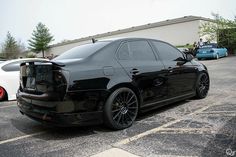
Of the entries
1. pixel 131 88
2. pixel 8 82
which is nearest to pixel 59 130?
pixel 131 88

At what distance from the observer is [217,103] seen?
651cm

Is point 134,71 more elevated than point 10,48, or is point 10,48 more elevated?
point 10,48

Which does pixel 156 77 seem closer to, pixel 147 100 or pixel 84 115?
pixel 147 100

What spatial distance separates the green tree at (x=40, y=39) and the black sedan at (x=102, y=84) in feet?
216

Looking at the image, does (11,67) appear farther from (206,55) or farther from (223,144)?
(206,55)

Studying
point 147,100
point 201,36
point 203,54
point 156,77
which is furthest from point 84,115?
point 201,36

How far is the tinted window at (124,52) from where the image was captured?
5188 mm

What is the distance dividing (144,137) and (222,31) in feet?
95.1

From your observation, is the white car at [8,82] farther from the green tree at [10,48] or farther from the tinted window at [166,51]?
the green tree at [10,48]

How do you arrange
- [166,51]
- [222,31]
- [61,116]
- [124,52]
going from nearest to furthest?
[61,116], [124,52], [166,51], [222,31]

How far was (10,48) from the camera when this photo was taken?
70562 millimetres

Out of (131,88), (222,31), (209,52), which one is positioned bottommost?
(131,88)

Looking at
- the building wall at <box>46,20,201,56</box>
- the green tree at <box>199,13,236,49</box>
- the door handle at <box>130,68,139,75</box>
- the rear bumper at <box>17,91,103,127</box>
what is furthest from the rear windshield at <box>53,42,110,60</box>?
the building wall at <box>46,20,201,56</box>

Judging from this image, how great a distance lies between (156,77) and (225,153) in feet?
7.32
